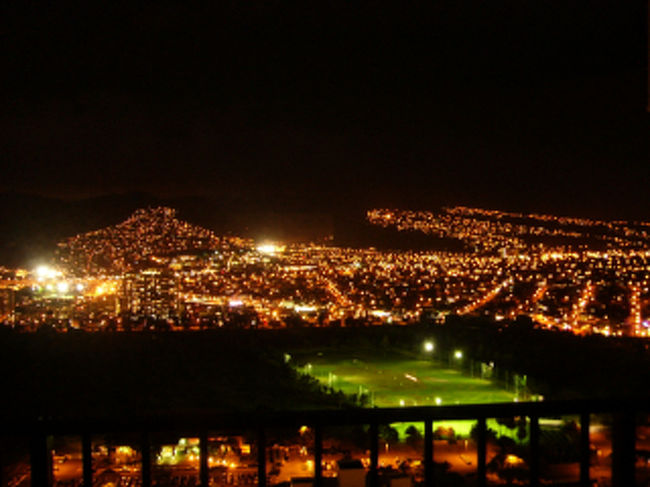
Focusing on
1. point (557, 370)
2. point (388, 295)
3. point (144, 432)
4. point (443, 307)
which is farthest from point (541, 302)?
point (144, 432)

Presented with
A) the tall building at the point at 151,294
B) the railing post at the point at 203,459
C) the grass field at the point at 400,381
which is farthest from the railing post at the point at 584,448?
A: the tall building at the point at 151,294

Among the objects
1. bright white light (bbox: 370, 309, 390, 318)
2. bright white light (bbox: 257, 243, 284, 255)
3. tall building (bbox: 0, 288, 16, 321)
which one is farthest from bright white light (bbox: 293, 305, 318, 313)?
tall building (bbox: 0, 288, 16, 321)

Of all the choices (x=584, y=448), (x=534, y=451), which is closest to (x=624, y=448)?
(x=584, y=448)

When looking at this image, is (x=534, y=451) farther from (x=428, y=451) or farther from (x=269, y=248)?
(x=269, y=248)

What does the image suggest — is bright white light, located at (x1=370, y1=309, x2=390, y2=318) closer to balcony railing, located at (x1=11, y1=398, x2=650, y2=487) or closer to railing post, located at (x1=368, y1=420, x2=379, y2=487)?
balcony railing, located at (x1=11, y1=398, x2=650, y2=487)

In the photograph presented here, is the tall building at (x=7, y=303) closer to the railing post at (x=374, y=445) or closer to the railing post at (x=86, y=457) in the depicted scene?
the railing post at (x=86, y=457)

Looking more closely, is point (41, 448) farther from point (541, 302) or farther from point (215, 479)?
point (541, 302)
